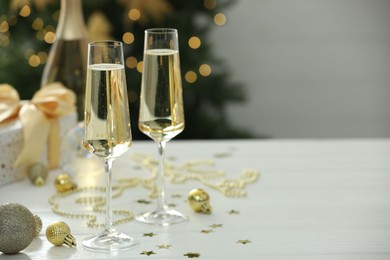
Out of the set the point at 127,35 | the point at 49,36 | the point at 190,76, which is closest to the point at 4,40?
the point at 49,36

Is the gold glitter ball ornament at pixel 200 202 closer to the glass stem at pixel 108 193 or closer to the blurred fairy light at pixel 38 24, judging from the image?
the glass stem at pixel 108 193

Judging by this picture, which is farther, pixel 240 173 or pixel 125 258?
pixel 240 173

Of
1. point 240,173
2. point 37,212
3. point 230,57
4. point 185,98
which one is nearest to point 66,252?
point 37,212

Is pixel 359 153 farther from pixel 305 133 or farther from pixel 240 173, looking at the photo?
pixel 305 133

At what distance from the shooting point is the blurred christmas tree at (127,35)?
3.01 m

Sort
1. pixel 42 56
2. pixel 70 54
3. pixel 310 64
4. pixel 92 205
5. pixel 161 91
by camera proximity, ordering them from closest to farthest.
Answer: pixel 161 91
pixel 92 205
pixel 70 54
pixel 42 56
pixel 310 64

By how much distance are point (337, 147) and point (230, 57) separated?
6.39 feet

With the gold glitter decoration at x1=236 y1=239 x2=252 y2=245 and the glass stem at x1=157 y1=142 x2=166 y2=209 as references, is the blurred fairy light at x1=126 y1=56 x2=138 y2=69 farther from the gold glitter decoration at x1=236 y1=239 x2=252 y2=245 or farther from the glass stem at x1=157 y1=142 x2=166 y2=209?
the gold glitter decoration at x1=236 y1=239 x2=252 y2=245

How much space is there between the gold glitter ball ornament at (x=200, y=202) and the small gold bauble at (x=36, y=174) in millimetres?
379

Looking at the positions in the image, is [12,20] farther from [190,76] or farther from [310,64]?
[310,64]

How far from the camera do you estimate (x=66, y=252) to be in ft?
4.09

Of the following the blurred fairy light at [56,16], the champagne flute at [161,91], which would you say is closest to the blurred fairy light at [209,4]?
the blurred fairy light at [56,16]

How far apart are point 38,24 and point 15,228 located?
1934 mm

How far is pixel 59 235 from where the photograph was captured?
1255 millimetres
